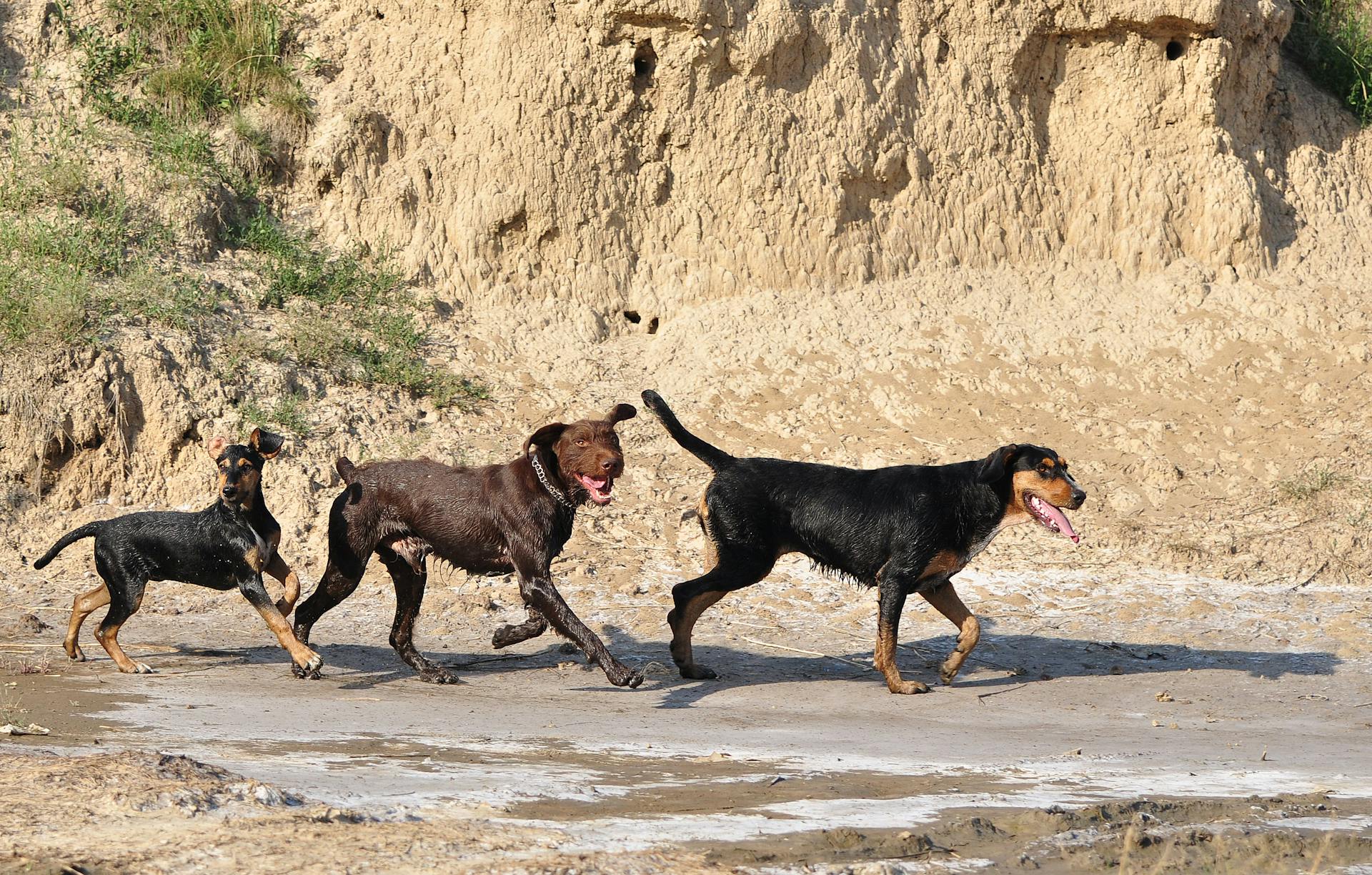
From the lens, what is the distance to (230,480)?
8297 mm

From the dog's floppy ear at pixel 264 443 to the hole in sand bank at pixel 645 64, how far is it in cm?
705

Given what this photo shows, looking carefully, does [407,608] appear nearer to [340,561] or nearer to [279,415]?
[340,561]

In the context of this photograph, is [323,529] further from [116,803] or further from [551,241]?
[116,803]

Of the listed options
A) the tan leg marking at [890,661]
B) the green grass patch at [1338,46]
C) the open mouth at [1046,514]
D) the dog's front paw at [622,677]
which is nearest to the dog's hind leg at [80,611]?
the dog's front paw at [622,677]

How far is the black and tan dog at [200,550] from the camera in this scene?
8.41 meters

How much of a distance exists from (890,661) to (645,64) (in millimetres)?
8020

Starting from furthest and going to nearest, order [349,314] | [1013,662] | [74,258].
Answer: [349,314]
[74,258]
[1013,662]

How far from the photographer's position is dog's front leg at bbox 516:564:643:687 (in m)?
7.97

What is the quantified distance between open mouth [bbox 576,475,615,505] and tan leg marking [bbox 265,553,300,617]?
6.06 feet

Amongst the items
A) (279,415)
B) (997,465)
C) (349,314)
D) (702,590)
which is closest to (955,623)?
(997,465)

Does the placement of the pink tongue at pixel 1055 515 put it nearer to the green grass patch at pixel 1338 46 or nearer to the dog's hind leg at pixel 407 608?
the dog's hind leg at pixel 407 608

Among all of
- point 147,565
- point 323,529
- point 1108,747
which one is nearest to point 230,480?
point 147,565

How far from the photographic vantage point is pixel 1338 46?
55.7 ft

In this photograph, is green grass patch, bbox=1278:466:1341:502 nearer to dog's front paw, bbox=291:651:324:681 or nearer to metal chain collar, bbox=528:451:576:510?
metal chain collar, bbox=528:451:576:510
